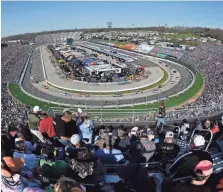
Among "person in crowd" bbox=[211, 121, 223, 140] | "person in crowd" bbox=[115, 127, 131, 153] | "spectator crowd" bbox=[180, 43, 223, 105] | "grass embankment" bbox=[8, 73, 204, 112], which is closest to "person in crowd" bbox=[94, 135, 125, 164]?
"person in crowd" bbox=[115, 127, 131, 153]

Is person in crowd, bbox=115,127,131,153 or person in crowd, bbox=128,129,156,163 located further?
person in crowd, bbox=115,127,131,153

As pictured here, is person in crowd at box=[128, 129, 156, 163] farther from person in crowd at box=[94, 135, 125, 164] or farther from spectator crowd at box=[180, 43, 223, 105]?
spectator crowd at box=[180, 43, 223, 105]

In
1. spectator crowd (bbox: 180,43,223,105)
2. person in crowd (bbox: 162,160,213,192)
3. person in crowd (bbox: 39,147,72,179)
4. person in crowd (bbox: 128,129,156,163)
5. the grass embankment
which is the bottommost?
the grass embankment

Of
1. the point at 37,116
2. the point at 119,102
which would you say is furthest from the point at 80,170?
the point at 119,102

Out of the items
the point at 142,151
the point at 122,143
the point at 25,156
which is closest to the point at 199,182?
the point at 142,151

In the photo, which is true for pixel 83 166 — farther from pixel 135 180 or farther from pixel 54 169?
pixel 135 180

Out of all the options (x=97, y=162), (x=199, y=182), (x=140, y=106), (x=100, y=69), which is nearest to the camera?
(x=199, y=182)

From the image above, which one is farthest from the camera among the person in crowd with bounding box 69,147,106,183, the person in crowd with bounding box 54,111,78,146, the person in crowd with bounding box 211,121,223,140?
the person in crowd with bounding box 211,121,223,140
